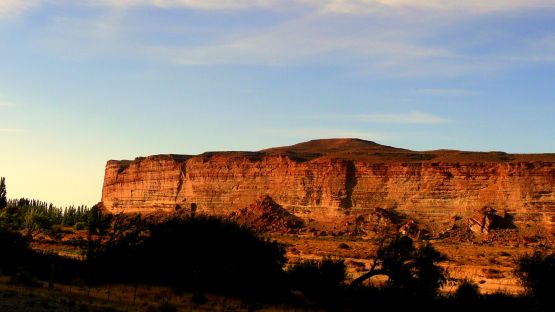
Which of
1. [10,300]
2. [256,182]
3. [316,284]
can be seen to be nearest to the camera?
[10,300]

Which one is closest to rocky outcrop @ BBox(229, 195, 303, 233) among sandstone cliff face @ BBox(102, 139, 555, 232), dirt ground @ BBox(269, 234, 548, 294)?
sandstone cliff face @ BBox(102, 139, 555, 232)

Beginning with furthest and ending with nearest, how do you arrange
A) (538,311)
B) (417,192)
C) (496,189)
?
(417,192), (496,189), (538,311)

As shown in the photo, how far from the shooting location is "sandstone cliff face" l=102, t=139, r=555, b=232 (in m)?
80.0

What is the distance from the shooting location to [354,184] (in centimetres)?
9212

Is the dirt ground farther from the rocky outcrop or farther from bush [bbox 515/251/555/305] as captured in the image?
the rocky outcrop

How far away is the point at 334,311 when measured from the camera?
91.3 ft

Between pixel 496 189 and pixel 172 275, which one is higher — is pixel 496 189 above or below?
above

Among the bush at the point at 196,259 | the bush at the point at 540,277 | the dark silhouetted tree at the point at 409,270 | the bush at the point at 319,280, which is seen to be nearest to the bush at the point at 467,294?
the dark silhouetted tree at the point at 409,270

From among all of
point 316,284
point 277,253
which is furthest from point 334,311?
point 277,253

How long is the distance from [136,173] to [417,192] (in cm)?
5620

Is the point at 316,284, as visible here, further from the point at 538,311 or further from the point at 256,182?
the point at 256,182

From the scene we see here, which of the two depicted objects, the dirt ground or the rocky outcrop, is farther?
the rocky outcrop

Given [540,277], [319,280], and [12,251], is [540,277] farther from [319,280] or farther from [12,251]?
[12,251]

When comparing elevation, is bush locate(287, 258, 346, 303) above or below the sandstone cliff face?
below
